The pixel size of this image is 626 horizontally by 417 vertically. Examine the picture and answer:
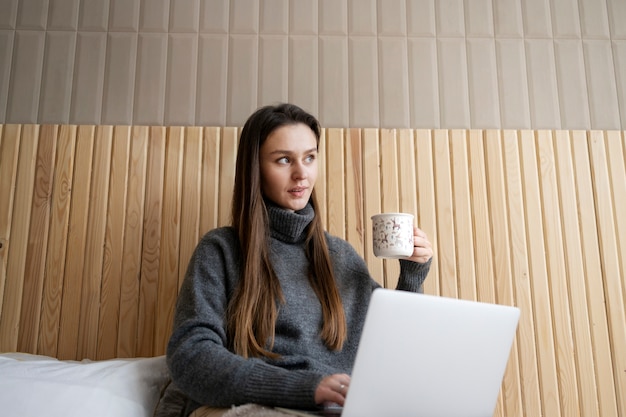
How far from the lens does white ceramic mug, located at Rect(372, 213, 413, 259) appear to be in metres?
1.13

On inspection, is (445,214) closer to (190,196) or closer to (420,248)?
(420,248)

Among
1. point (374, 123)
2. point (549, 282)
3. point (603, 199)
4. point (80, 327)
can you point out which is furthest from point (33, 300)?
point (603, 199)

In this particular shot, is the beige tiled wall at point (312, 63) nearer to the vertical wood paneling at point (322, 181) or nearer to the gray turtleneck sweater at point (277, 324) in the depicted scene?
the vertical wood paneling at point (322, 181)

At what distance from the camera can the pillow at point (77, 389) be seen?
0.94 m

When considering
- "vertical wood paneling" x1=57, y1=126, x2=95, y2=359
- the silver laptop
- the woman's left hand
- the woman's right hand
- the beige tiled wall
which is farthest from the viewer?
the beige tiled wall

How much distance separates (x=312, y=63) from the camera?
1.62 meters

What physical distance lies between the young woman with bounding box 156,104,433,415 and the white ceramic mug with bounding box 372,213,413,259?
134 mm

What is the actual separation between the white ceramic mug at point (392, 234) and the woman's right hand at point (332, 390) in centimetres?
34

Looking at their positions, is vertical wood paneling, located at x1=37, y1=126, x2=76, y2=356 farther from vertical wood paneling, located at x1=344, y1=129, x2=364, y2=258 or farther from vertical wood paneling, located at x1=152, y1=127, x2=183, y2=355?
vertical wood paneling, located at x1=344, y1=129, x2=364, y2=258

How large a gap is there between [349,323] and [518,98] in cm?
94

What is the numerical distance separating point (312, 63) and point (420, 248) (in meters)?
0.73

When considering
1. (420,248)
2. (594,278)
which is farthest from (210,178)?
(594,278)

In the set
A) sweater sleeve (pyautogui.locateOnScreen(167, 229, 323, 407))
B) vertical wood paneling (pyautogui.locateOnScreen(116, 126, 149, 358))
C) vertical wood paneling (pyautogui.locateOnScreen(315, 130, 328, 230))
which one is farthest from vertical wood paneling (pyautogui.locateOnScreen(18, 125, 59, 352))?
vertical wood paneling (pyautogui.locateOnScreen(315, 130, 328, 230))

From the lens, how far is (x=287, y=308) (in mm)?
1185
